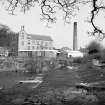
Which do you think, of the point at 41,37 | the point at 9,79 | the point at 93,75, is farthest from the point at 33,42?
the point at 93,75

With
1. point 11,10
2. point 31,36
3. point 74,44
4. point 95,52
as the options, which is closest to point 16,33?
point 31,36

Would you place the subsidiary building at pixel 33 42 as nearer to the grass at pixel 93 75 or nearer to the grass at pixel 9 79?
the grass at pixel 9 79

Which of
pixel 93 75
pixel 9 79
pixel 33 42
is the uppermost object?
pixel 33 42

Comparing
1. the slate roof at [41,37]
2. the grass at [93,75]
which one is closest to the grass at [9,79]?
the grass at [93,75]

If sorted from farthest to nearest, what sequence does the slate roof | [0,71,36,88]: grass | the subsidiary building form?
the slate roof
the subsidiary building
[0,71,36,88]: grass

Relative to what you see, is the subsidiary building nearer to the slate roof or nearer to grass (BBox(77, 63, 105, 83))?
the slate roof

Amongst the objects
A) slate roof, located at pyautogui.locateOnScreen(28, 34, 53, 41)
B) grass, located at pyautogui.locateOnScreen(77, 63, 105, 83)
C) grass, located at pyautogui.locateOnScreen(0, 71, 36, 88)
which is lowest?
grass, located at pyautogui.locateOnScreen(0, 71, 36, 88)

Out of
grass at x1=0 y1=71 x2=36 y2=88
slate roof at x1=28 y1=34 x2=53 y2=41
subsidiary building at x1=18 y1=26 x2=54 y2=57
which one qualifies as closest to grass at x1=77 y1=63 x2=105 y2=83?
grass at x1=0 y1=71 x2=36 y2=88

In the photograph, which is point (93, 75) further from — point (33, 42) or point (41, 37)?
point (41, 37)

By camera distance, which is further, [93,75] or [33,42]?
[33,42]

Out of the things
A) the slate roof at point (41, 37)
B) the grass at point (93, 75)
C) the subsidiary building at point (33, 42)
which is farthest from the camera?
the slate roof at point (41, 37)

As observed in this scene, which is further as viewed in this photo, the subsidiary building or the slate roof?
the slate roof

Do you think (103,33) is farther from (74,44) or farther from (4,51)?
(4,51)

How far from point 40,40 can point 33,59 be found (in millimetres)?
36714
